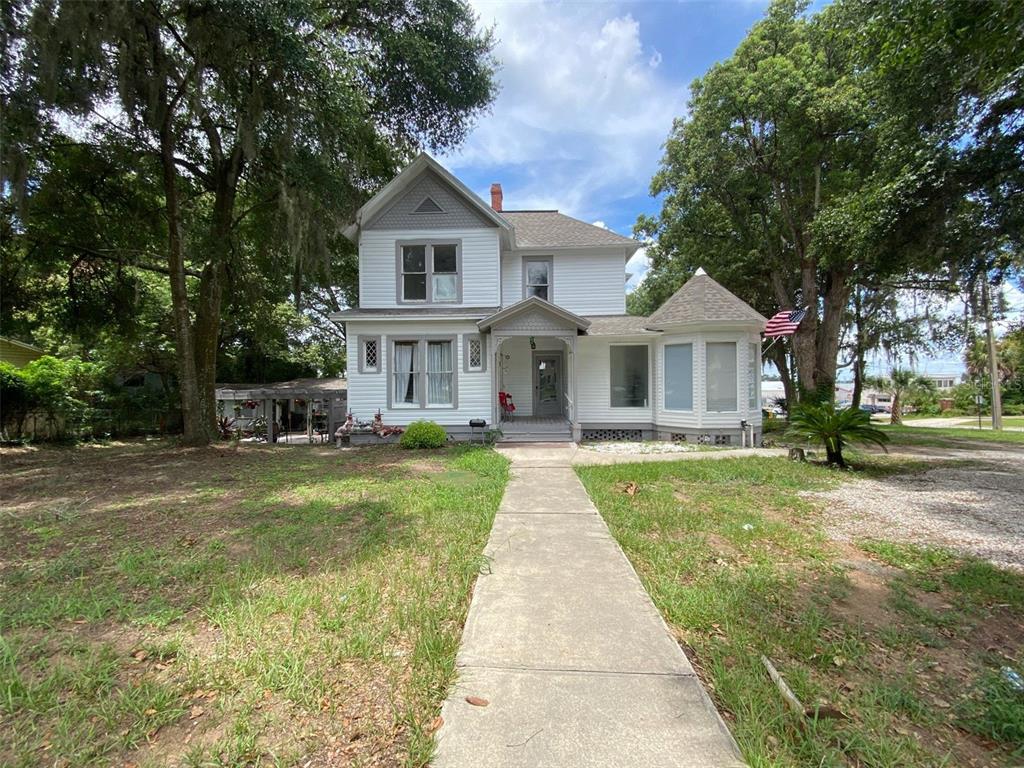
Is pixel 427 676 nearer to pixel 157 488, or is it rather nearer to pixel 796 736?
pixel 796 736

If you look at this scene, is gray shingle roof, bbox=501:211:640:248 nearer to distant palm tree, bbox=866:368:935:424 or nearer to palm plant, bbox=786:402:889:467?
palm plant, bbox=786:402:889:467

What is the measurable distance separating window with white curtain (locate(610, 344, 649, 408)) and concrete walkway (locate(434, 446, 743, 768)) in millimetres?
9933

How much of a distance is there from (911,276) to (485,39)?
60.0 feet

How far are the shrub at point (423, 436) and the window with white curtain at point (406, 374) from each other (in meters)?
1.48

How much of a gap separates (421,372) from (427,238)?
13.1 ft

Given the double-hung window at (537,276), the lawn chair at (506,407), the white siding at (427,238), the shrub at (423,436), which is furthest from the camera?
the double-hung window at (537,276)

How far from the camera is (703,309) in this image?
468 inches

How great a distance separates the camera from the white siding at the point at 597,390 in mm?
13531

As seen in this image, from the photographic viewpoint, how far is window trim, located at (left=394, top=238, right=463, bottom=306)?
12805 mm

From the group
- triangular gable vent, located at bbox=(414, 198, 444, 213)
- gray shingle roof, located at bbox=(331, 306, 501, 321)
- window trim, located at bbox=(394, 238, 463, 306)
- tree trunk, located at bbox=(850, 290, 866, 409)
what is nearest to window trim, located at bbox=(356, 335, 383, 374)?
gray shingle roof, located at bbox=(331, 306, 501, 321)

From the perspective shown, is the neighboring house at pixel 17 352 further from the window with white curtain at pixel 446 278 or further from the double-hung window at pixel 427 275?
the window with white curtain at pixel 446 278

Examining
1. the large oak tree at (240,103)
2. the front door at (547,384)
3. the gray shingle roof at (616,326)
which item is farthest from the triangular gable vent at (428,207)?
the gray shingle roof at (616,326)

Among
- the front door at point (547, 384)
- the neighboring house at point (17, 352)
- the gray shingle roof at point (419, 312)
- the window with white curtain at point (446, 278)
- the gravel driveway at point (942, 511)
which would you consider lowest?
the gravel driveway at point (942, 511)

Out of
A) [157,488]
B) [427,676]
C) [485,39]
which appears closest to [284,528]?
[427,676]
